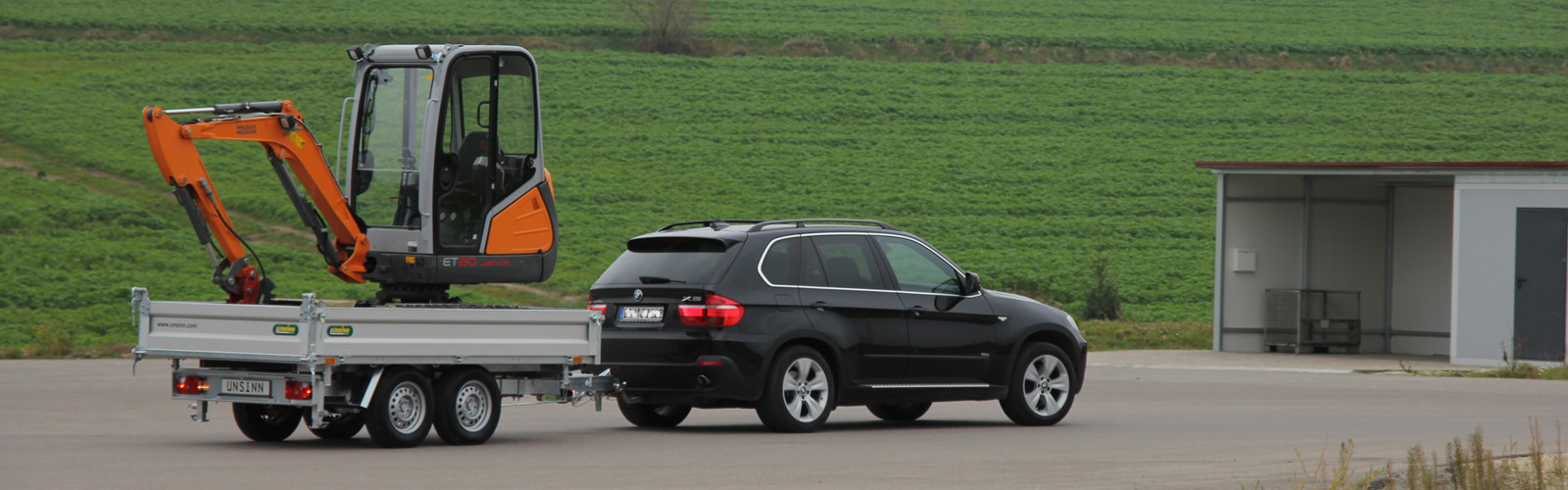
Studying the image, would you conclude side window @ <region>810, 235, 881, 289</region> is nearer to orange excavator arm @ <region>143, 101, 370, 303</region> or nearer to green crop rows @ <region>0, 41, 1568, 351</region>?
orange excavator arm @ <region>143, 101, 370, 303</region>

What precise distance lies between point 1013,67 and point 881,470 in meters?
52.3

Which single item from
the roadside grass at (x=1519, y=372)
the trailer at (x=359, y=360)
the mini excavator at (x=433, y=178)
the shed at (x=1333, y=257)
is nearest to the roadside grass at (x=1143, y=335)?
the shed at (x=1333, y=257)

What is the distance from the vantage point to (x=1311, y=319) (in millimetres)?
25500

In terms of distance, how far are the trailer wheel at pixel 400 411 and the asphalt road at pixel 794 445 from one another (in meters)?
0.14

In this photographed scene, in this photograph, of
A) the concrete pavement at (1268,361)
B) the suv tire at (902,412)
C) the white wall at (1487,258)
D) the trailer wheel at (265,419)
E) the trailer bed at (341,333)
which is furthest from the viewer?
the concrete pavement at (1268,361)

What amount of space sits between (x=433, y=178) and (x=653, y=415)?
8.19 feet

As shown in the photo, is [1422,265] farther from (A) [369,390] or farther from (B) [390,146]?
(A) [369,390]

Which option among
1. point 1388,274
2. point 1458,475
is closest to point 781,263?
point 1458,475

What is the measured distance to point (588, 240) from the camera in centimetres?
3866

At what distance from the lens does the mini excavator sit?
13.1 m

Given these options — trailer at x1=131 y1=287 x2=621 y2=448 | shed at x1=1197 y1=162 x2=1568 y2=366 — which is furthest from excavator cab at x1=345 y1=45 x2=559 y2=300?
shed at x1=1197 y1=162 x2=1568 y2=366

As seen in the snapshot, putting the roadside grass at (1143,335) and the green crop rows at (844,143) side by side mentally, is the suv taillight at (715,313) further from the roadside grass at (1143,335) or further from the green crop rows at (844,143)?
the green crop rows at (844,143)

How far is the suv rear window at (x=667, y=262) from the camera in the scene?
1245 cm

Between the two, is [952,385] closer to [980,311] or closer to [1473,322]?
[980,311]
